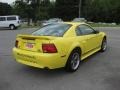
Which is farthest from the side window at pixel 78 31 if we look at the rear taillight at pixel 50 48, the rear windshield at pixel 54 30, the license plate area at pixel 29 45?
the license plate area at pixel 29 45

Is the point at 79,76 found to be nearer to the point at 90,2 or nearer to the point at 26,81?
the point at 26,81

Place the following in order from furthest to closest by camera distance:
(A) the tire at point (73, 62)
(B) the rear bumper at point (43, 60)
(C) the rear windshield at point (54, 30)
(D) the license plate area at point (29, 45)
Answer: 1. (C) the rear windshield at point (54, 30)
2. (A) the tire at point (73, 62)
3. (D) the license plate area at point (29, 45)
4. (B) the rear bumper at point (43, 60)

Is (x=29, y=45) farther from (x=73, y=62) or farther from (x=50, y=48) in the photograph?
(x=73, y=62)

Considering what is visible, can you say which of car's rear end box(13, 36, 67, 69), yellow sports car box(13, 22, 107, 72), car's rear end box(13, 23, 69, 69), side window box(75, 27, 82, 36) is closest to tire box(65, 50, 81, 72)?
yellow sports car box(13, 22, 107, 72)

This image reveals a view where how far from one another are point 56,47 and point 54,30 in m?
1.24

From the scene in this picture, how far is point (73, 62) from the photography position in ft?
23.5

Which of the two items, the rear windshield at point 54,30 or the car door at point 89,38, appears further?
the car door at point 89,38

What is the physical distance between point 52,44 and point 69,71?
3.60ft

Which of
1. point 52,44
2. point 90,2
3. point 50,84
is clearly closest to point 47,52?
point 52,44

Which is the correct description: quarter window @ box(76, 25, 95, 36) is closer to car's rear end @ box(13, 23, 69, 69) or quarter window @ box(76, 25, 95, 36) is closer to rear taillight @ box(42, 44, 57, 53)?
car's rear end @ box(13, 23, 69, 69)

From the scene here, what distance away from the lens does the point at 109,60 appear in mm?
8539

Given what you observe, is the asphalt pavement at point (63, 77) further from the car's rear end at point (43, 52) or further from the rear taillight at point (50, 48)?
the rear taillight at point (50, 48)

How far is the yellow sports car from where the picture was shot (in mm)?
6441

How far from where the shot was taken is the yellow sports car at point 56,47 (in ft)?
21.1
